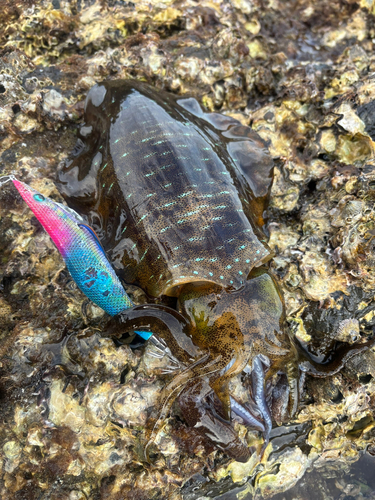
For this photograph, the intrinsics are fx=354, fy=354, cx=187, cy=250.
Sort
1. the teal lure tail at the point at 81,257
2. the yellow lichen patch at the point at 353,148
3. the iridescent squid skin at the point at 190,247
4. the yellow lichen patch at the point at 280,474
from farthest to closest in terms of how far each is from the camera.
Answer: the yellow lichen patch at the point at 353,148 → the yellow lichen patch at the point at 280,474 → the teal lure tail at the point at 81,257 → the iridescent squid skin at the point at 190,247

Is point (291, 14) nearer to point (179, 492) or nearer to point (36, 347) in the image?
point (36, 347)

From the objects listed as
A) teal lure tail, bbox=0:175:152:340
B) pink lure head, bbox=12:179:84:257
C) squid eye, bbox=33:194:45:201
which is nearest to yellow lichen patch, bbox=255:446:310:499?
teal lure tail, bbox=0:175:152:340

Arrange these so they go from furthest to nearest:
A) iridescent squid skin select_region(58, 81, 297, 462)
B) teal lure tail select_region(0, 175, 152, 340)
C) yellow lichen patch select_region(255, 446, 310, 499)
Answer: yellow lichen patch select_region(255, 446, 310, 499)
teal lure tail select_region(0, 175, 152, 340)
iridescent squid skin select_region(58, 81, 297, 462)

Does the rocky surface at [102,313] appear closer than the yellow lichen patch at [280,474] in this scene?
Yes

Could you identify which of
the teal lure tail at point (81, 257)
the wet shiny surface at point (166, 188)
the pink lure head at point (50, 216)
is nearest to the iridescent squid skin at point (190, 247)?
the wet shiny surface at point (166, 188)

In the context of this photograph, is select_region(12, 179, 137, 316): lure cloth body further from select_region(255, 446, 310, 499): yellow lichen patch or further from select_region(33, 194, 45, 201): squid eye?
select_region(255, 446, 310, 499): yellow lichen patch

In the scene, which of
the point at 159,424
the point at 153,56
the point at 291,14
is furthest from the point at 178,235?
the point at 291,14

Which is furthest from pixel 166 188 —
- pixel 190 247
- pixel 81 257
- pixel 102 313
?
pixel 102 313

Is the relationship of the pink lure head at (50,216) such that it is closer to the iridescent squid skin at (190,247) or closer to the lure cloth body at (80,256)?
the lure cloth body at (80,256)
